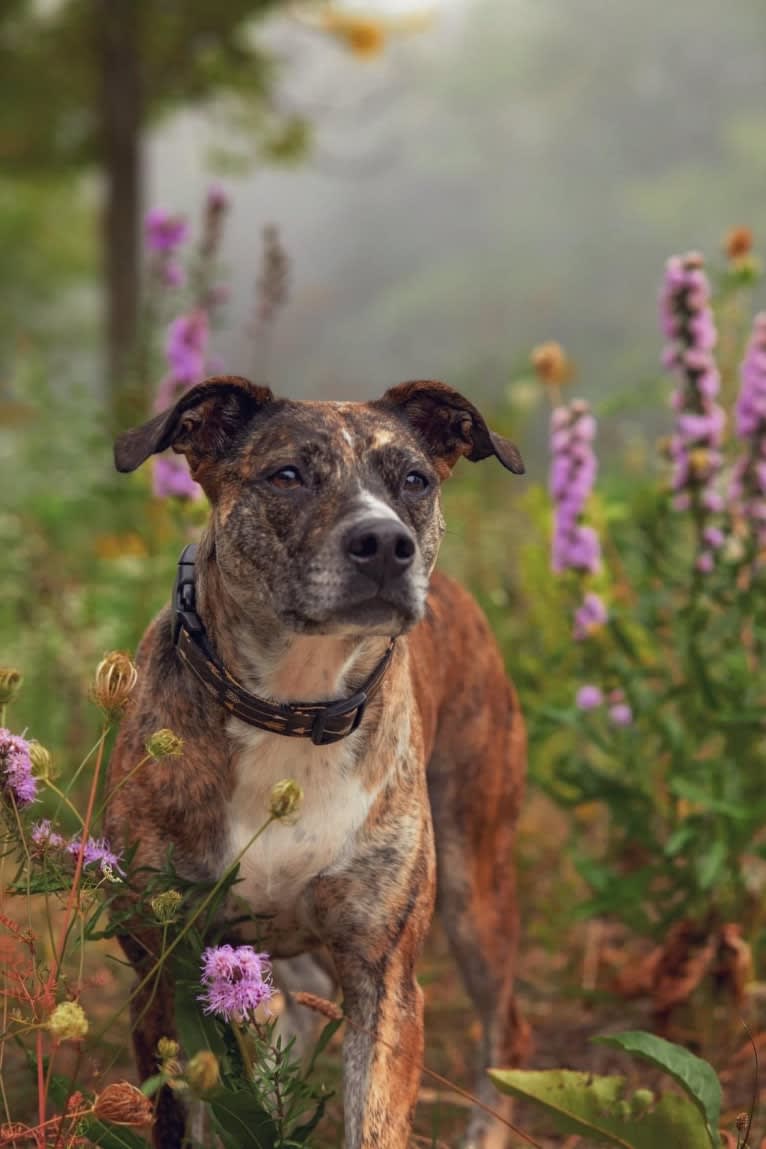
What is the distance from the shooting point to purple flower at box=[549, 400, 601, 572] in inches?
156

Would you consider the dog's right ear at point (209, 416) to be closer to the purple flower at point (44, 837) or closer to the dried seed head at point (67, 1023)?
the purple flower at point (44, 837)

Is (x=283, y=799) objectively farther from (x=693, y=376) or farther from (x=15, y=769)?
(x=693, y=376)

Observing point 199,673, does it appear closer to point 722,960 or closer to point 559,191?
point 722,960

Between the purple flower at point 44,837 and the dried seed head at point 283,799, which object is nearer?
the dried seed head at point 283,799

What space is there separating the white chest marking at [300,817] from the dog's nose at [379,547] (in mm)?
438

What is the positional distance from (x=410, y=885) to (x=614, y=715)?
1352 mm

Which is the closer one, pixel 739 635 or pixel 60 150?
pixel 739 635

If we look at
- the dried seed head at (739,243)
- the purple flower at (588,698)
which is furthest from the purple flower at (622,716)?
the dried seed head at (739,243)

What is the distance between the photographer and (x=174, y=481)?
154 inches

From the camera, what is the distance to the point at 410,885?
2.71m

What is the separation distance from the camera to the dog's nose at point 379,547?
7.90ft

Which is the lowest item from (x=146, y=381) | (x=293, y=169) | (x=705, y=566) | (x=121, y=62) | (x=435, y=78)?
(x=705, y=566)

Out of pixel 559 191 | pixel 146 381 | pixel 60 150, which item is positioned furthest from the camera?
pixel 559 191

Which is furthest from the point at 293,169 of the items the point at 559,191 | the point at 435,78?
the point at 435,78
